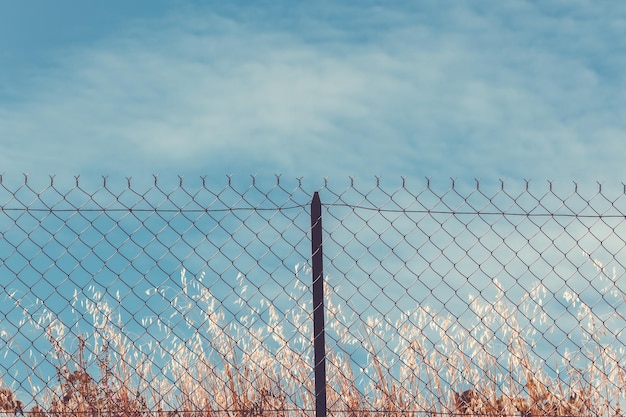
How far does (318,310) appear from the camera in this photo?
4.30m

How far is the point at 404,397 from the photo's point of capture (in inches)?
189

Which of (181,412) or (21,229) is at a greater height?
(21,229)

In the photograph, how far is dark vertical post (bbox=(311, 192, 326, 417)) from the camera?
425 cm

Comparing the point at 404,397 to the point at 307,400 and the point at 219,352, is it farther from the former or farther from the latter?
the point at 219,352

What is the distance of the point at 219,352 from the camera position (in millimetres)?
4707

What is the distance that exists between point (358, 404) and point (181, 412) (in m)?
1.04

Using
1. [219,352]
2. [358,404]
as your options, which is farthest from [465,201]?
[219,352]

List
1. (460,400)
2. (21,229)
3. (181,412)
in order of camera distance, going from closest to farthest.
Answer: (21,229) → (181,412) → (460,400)

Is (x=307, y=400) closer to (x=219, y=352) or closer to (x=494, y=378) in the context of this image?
(x=219, y=352)

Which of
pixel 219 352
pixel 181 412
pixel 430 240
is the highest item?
pixel 430 240

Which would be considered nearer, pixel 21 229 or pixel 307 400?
pixel 21 229

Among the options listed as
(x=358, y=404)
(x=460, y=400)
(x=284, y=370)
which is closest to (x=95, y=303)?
(x=284, y=370)

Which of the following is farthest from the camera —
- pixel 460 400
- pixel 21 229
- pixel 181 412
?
pixel 460 400

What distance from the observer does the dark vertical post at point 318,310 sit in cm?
425
